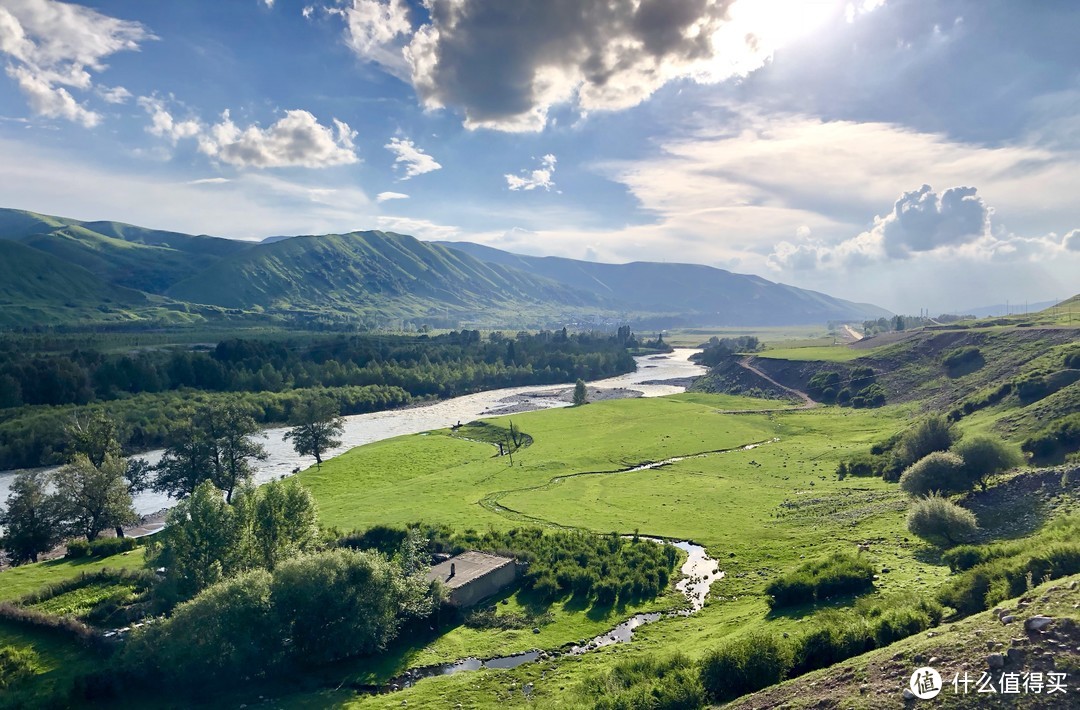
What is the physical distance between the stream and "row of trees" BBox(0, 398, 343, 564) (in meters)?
26.8

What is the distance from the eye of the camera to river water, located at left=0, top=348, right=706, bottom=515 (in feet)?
292

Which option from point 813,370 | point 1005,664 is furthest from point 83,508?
point 813,370

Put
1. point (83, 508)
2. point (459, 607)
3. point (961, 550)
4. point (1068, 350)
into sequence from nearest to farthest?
point (961, 550) < point (459, 607) < point (83, 508) < point (1068, 350)

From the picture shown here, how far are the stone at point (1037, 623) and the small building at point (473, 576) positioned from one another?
101 feet

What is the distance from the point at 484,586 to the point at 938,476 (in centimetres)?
3564

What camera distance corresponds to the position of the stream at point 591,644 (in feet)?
109

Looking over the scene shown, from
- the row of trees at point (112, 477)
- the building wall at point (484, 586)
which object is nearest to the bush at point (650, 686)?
the building wall at point (484, 586)

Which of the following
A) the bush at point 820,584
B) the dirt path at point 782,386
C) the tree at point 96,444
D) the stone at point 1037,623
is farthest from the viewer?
the dirt path at point 782,386

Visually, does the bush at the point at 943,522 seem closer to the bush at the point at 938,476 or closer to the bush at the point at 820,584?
the bush at the point at 820,584

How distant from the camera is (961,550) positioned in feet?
113

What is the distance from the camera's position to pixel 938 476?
4653 cm

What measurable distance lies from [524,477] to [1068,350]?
3098 inches

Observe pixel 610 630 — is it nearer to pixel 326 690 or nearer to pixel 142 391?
pixel 326 690

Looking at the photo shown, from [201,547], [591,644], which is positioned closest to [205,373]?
[201,547]
